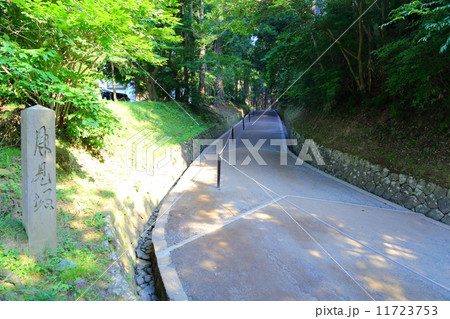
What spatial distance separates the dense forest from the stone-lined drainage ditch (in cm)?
284

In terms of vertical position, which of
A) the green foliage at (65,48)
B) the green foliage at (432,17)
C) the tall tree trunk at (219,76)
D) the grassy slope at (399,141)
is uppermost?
the tall tree trunk at (219,76)

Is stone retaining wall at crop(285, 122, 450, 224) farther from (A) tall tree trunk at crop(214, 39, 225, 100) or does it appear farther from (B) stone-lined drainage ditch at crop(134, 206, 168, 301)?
(A) tall tree trunk at crop(214, 39, 225, 100)

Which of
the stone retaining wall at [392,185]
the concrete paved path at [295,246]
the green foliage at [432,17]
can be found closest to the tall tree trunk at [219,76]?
the stone retaining wall at [392,185]

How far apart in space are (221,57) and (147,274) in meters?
13.2

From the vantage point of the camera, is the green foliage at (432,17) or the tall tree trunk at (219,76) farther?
the tall tree trunk at (219,76)

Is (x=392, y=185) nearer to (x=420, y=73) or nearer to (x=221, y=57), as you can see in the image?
(x=420, y=73)

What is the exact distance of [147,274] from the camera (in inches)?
165

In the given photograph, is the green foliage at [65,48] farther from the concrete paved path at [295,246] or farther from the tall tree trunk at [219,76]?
the tall tree trunk at [219,76]

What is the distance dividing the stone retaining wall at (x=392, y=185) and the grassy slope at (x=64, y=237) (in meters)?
7.25

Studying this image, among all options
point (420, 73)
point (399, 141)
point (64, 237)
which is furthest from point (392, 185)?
point (64, 237)

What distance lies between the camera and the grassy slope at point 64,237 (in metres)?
2.73

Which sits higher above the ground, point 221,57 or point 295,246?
point 221,57

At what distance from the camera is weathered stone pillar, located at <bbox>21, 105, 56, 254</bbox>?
3164 mm

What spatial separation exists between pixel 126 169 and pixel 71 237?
10.8 feet
